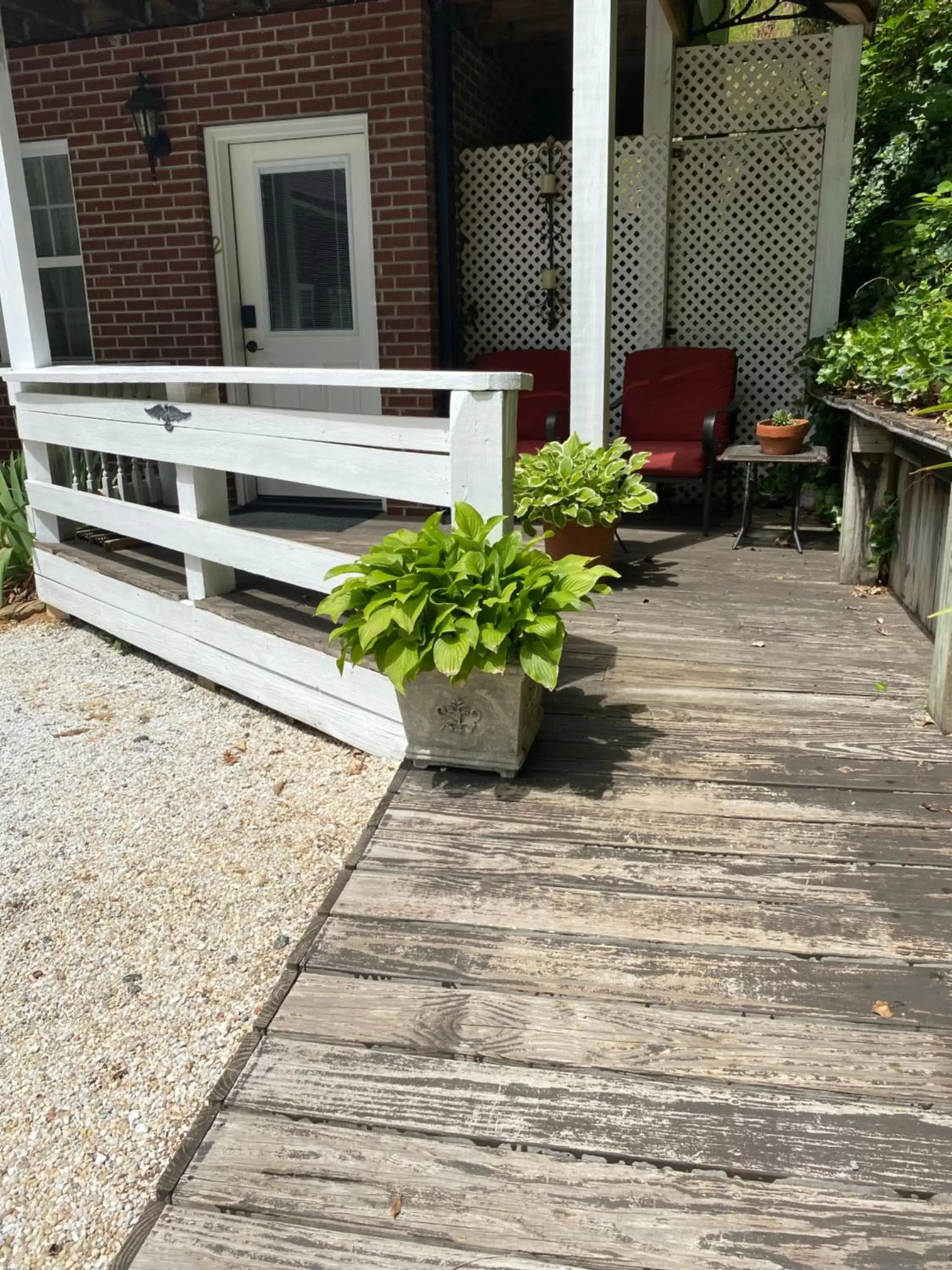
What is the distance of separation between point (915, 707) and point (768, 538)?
232 centimetres

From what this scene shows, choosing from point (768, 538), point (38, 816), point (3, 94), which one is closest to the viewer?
point (38, 816)

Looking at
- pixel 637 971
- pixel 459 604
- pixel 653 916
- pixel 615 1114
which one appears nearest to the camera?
pixel 615 1114

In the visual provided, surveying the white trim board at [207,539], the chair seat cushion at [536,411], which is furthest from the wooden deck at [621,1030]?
the chair seat cushion at [536,411]

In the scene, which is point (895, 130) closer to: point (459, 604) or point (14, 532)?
point (459, 604)

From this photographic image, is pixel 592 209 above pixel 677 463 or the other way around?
above

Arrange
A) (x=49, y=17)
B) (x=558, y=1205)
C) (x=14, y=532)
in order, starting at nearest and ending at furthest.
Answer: (x=558, y=1205)
(x=14, y=532)
(x=49, y=17)

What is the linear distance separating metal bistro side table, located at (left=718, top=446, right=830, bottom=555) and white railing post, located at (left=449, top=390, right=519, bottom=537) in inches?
87.2

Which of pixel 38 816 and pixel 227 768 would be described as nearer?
pixel 38 816

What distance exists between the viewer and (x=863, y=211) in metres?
6.61

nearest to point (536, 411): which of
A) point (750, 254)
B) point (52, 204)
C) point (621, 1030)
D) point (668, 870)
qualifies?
point (750, 254)

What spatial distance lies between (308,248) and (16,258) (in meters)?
1.79

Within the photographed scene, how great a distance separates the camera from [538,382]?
5.91 meters

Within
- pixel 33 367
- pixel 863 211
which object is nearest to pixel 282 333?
pixel 33 367

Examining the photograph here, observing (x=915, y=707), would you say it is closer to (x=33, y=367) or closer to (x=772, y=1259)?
(x=772, y=1259)
